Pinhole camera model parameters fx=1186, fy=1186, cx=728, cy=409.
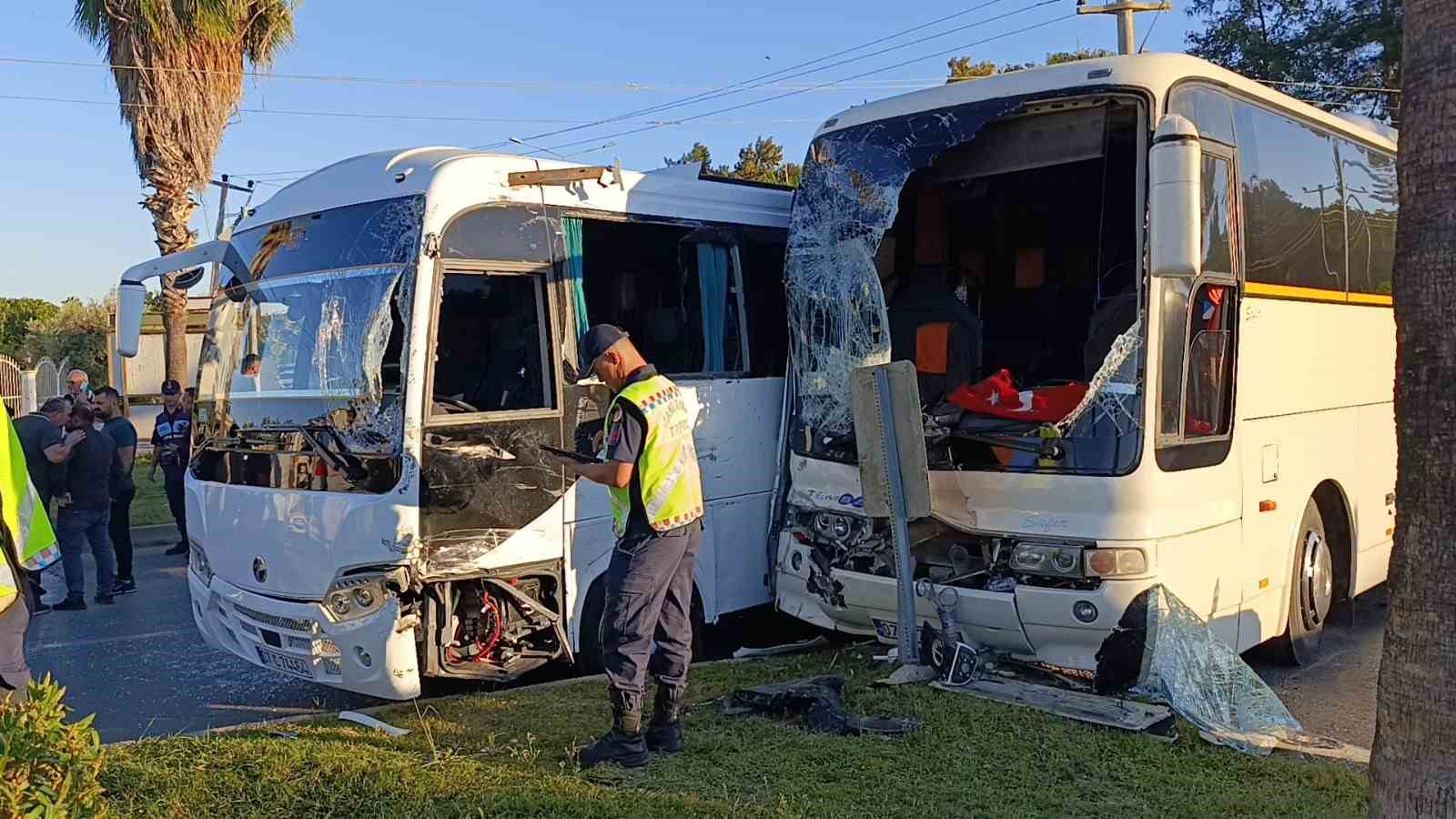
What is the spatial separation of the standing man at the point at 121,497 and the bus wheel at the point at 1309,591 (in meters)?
9.28

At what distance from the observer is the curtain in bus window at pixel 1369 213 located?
7816 millimetres

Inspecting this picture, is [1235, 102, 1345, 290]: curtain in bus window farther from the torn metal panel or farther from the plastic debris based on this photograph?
→ the plastic debris

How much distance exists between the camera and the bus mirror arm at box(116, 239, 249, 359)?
265 inches

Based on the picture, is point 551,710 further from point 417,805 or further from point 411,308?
point 411,308

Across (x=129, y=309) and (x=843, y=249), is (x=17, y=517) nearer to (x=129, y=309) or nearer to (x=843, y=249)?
(x=129, y=309)

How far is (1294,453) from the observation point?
6789 millimetres

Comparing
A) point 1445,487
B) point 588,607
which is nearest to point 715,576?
point 588,607

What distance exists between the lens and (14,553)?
4.26m

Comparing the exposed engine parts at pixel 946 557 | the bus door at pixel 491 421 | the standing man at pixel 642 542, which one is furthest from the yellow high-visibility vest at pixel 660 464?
the exposed engine parts at pixel 946 557

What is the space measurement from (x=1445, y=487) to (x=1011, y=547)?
2672 mm

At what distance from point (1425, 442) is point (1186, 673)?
2613mm

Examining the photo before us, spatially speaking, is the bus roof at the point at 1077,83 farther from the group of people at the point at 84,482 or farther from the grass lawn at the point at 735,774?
the group of people at the point at 84,482

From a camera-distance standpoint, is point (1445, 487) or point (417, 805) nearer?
point (1445, 487)

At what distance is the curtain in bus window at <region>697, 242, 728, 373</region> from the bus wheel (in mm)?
3553
